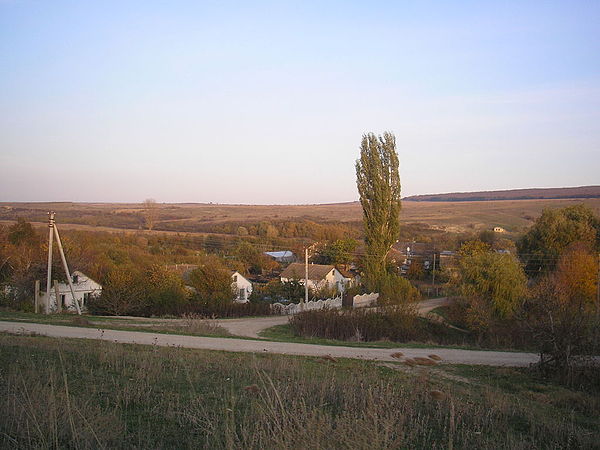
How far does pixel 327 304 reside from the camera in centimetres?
3694

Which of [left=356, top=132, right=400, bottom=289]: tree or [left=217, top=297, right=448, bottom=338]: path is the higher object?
[left=356, top=132, right=400, bottom=289]: tree

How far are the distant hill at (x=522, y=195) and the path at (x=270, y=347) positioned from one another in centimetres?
11303

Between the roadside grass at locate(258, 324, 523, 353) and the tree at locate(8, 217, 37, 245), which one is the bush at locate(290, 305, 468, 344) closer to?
the roadside grass at locate(258, 324, 523, 353)

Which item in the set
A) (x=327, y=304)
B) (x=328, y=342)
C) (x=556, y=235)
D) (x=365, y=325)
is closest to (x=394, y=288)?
(x=327, y=304)

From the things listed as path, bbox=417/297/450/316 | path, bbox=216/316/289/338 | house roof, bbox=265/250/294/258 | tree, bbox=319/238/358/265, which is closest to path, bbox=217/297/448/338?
path, bbox=216/316/289/338

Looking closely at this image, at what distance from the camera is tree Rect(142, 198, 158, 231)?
90.3 meters

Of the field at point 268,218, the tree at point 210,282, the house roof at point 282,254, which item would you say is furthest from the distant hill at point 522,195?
the tree at point 210,282

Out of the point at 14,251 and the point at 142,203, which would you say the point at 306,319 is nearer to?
the point at 14,251

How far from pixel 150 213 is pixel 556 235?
83.4 metres

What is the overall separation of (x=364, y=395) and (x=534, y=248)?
39.5m

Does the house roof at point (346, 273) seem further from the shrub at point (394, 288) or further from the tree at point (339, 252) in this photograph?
the shrub at point (394, 288)

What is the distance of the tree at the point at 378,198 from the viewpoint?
38.1 metres

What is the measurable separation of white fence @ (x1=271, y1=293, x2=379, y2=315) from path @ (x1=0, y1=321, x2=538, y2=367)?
17.3m

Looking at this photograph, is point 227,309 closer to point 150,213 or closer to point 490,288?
point 490,288
